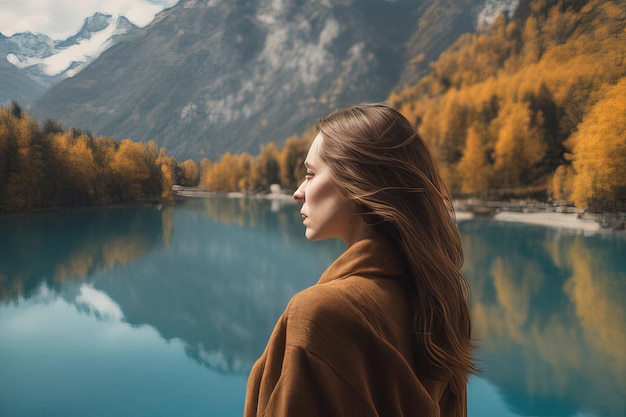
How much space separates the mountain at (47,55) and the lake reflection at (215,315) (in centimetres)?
1055

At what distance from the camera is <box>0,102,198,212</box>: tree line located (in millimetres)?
16781

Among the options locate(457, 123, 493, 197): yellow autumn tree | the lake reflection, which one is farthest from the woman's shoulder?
locate(457, 123, 493, 197): yellow autumn tree

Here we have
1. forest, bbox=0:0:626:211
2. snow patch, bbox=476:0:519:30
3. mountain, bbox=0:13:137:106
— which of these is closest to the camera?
forest, bbox=0:0:626:211

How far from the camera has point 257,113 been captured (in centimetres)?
3716

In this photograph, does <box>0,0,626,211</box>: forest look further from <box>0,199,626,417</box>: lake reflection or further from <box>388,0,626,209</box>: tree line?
<box>0,199,626,417</box>: lake reflection

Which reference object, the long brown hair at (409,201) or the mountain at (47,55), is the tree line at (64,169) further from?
the long brown hair at (409,201)

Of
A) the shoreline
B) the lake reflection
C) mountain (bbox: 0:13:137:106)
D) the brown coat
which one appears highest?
mountain (bbox: 0:13:137:106)

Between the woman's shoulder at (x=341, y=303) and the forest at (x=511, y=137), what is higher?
the forest at (x=511, y=137)

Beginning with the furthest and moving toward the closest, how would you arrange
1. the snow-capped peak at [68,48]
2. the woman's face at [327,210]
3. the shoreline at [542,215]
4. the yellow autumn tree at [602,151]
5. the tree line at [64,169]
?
the snow-capped peak at [68,48] < the tree line at [64,169] < the yellow autumn tree at [602,151] < the shoreline at [542,215] < the woman's face at [327,210]

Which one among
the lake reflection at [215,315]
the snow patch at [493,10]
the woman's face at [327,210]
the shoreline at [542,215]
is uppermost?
the snow patch at [493,10]

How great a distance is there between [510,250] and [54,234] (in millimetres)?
12481

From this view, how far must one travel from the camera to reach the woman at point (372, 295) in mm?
560

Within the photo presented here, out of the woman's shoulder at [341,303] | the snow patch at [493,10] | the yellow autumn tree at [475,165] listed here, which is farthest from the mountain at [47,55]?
the woman's shoulder at [341,303]

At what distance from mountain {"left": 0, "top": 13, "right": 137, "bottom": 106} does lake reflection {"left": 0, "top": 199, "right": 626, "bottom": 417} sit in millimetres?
10549
